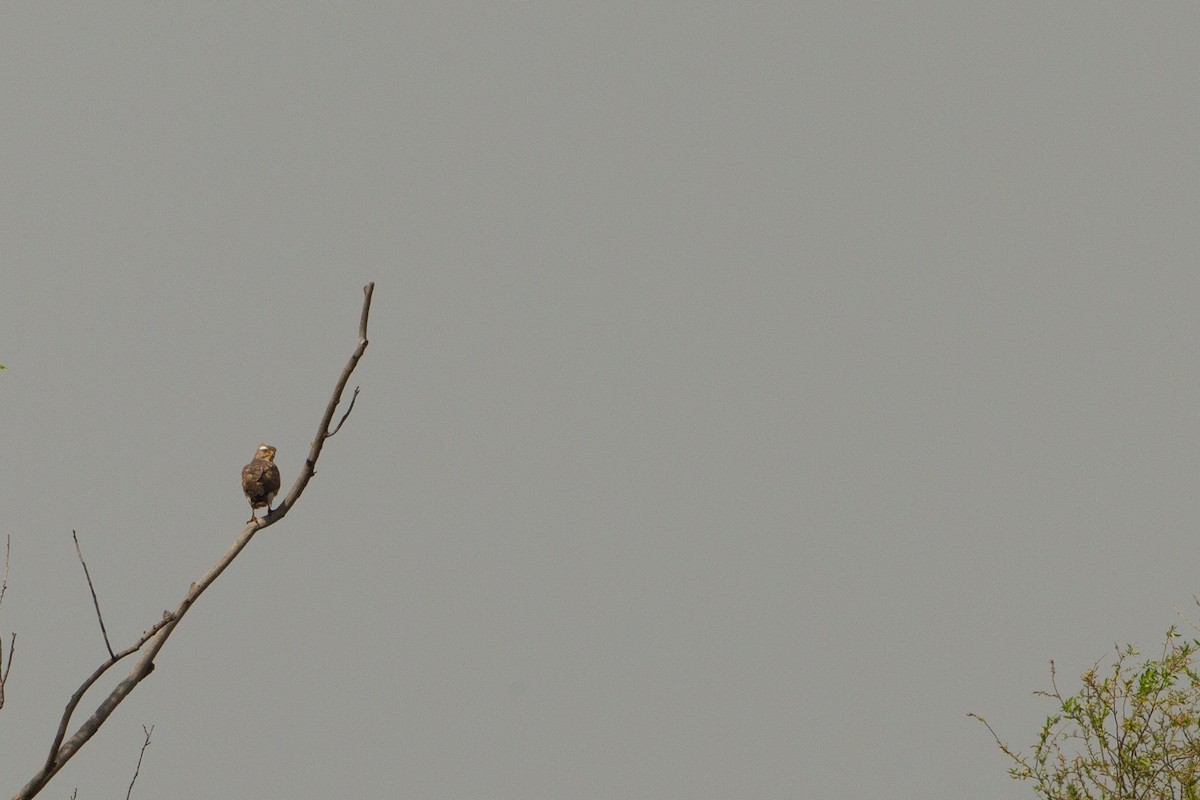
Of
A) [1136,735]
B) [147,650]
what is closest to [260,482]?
[147,650]

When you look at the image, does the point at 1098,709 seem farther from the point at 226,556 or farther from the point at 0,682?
the point at 0,682

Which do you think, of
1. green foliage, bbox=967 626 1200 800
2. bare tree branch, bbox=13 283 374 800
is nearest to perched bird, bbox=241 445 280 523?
bare tree branch, bbox=13 283 374 800

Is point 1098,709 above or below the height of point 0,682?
above

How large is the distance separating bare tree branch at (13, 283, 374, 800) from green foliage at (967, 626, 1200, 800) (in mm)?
5041

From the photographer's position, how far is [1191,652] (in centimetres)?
691

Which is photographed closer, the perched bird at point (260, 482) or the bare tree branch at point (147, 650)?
the bare tree branch at point (147, 650)

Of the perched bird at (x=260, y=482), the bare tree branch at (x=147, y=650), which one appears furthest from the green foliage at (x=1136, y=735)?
the bare tree branch at (x=147, y=650)

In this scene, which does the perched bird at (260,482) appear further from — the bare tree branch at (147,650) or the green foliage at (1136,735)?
the green foliage at (1136,735)

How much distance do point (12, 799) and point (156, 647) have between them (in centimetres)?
60

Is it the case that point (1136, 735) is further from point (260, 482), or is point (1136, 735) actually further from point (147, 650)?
point (147, 650)

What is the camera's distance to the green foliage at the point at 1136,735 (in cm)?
657

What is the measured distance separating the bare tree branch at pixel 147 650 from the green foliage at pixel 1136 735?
5041 millimetres

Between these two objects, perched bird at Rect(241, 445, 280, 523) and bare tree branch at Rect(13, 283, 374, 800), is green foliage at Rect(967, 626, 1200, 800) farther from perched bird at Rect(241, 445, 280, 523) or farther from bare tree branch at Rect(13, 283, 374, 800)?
bare tree branch at Rect(13, 283, 374, 800)

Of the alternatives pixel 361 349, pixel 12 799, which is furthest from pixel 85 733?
pixel 361 349
